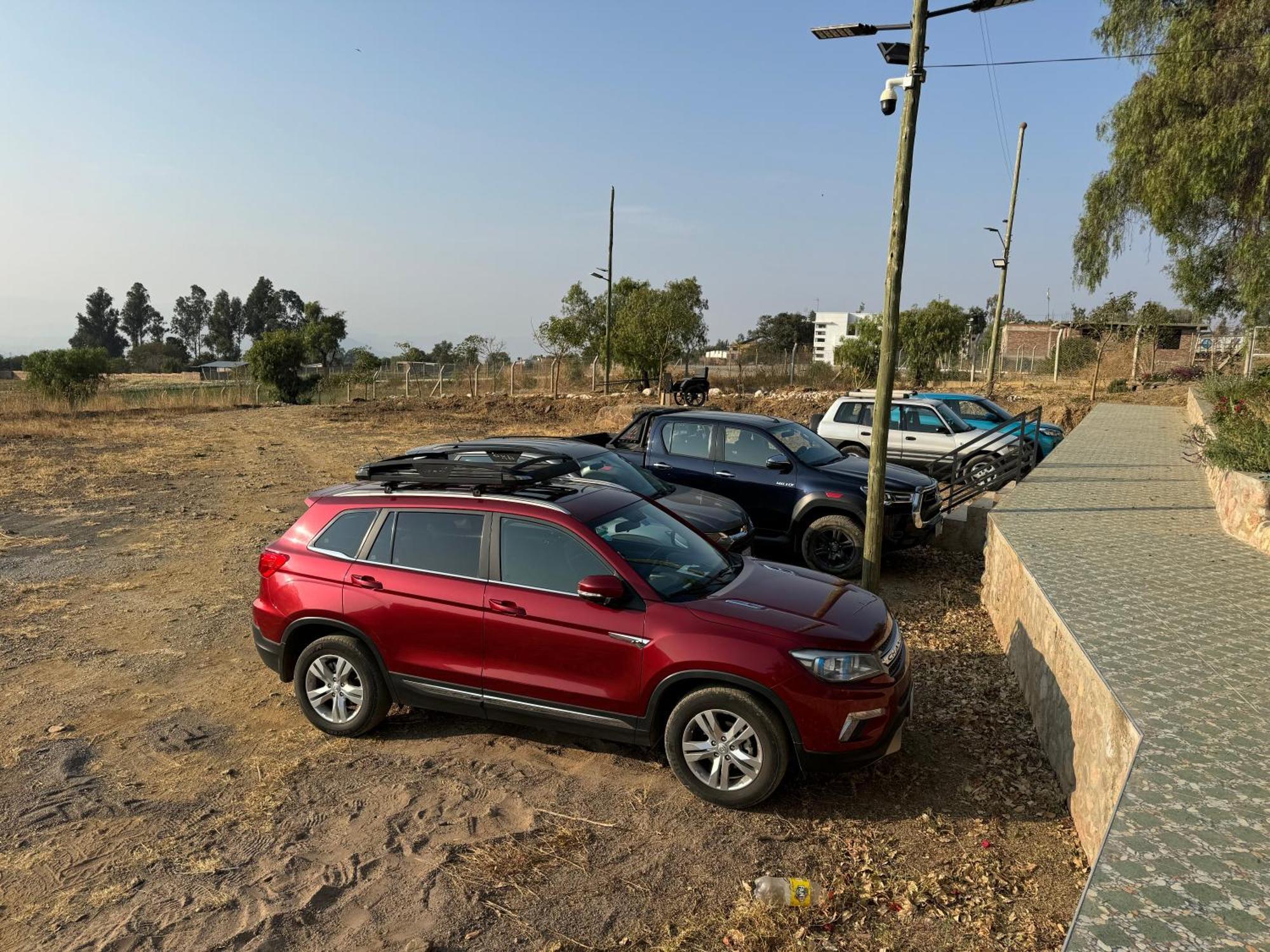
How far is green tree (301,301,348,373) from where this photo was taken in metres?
59.8

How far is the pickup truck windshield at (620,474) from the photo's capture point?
337 inches

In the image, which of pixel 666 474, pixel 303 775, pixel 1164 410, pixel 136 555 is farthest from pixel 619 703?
pixel 1164 410

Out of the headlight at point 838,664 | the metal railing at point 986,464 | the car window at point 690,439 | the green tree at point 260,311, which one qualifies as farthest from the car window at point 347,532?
the green tree at point 260,311

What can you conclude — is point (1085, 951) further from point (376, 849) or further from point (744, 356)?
point (744, 356)

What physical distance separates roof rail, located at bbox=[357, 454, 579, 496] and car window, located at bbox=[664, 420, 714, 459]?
4.24 m

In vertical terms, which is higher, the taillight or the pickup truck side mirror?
the pickup truck side mirror

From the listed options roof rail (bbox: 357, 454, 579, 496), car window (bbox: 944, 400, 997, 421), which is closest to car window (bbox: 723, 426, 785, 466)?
roof rail (bbox: 357, 454, 579, 496)

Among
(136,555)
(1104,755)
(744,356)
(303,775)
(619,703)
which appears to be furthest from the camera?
(744,356)

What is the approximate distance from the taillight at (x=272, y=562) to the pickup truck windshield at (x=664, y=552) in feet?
7.11

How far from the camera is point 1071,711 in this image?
4547 mm

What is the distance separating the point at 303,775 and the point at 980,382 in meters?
35.8

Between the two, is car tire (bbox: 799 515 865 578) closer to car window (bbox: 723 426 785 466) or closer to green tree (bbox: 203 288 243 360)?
car window (bbox: 723 426 785 466)

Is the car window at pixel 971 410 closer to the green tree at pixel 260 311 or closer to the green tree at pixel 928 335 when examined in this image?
the green tree at pixel 928 335

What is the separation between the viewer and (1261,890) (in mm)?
2785
